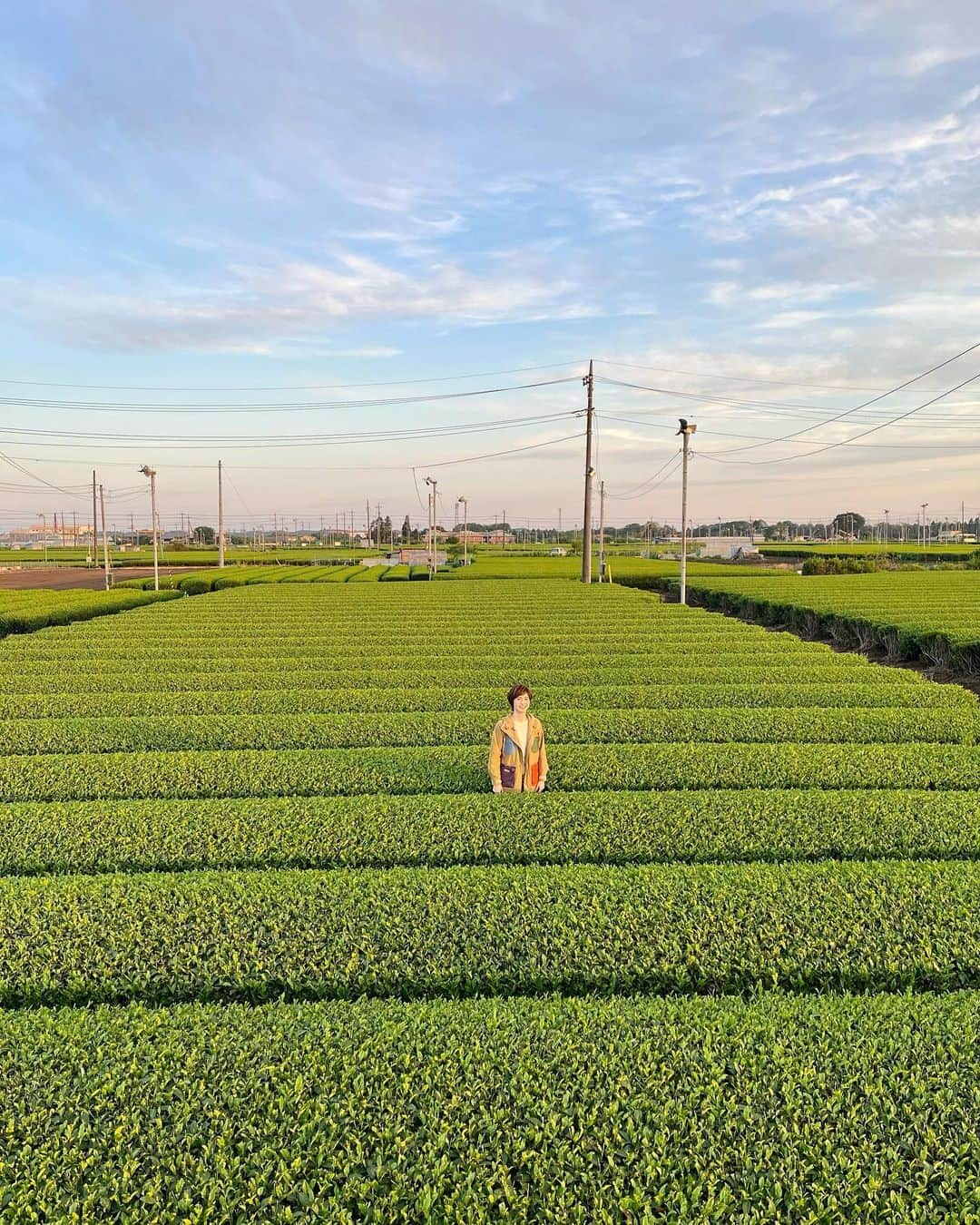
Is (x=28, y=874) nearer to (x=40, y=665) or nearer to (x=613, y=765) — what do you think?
(x=613, y=765)

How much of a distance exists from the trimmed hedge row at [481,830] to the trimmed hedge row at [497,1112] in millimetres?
2015

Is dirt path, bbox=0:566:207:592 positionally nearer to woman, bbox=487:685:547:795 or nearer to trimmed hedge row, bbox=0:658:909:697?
trimmed hedge row, bbox=0:658:909:697

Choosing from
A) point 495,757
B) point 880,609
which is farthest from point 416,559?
point 495,757

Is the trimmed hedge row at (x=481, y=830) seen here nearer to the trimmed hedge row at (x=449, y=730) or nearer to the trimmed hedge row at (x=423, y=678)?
the trimmed hedge row at (x=449, y=730)

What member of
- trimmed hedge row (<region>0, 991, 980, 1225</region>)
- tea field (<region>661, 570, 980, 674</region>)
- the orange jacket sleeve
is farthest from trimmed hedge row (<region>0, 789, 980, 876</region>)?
tea field (<region>661, 570, 980, 674</region>)

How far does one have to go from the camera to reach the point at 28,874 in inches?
234

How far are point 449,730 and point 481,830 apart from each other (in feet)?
11.5

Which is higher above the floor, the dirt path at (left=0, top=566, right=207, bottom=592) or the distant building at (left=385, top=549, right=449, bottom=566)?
the distant building at (left=385, top=549, right=449, bottom=566)

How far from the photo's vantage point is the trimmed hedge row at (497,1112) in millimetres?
2877

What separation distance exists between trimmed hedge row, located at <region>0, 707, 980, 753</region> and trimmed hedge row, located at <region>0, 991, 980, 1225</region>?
5.62 metres

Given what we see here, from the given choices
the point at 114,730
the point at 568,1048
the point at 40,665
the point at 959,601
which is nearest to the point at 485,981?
the point at 568,1048

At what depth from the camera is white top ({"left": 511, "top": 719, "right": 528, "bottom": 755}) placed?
23.0 ft

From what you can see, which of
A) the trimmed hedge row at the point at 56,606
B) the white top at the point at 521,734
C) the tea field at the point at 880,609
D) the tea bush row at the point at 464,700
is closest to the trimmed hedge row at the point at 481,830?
the white top at the point at 521,734

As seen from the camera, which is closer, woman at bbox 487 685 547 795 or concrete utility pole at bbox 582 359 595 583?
woman at bbox 487 685 547 795
